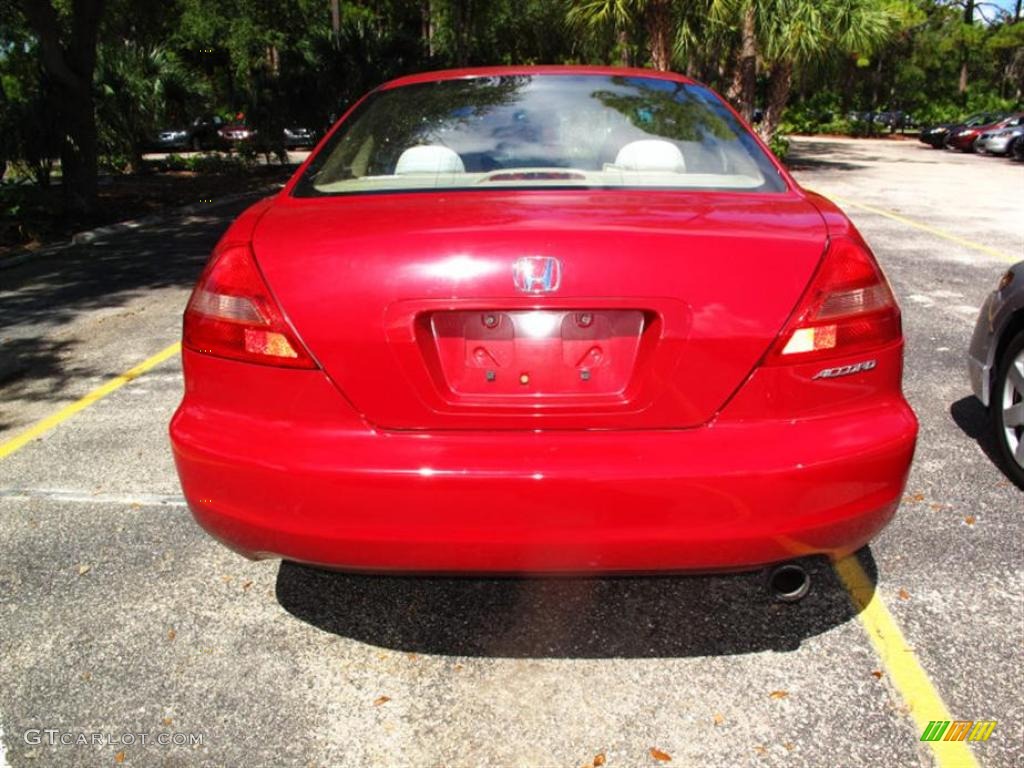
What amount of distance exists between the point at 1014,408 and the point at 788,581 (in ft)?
6.58

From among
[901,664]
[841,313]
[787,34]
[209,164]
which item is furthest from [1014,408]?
[209,164]

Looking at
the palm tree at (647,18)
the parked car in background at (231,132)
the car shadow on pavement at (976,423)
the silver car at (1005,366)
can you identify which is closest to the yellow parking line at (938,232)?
the car shadow on pavement at (976,423)

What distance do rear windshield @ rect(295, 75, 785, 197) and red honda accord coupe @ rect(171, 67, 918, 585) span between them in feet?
1.61

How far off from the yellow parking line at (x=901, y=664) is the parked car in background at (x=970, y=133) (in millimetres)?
33801

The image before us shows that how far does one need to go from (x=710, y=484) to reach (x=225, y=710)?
1.49 m

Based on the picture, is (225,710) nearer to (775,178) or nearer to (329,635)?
(329,635)

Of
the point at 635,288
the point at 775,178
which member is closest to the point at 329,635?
the point at 635,288

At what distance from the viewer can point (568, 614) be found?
2.85 metres

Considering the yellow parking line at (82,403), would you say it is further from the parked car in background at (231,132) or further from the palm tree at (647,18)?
the parked car in background at (231,132)

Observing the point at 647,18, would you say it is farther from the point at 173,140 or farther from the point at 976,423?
the point at 173,140

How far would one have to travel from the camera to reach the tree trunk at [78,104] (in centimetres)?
1301

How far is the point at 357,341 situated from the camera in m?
2.08

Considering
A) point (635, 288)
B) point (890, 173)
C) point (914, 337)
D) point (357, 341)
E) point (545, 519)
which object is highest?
point (635, 288)

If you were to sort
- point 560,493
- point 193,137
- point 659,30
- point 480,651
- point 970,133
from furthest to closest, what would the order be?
point 970,133 → point 193,137 → point 659,30 → point 480,651 → point 560,493
